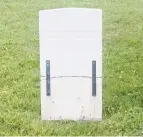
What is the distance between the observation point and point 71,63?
17.2 feet

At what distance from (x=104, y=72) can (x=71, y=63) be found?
80.9 inches

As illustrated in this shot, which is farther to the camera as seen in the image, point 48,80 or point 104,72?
point 104,72

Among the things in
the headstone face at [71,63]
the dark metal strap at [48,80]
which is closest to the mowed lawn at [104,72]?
the headstone face at [71,63]

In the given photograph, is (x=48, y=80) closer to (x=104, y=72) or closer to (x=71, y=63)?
(x=71, y=63)

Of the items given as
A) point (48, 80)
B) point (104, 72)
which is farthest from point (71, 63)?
point (104, 72)

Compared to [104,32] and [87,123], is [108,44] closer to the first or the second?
[104,32]

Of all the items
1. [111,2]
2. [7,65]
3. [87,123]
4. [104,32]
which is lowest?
[87,123]

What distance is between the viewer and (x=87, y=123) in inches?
204

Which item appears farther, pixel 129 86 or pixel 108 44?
pixel 108 44

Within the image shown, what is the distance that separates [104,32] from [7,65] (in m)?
2.97

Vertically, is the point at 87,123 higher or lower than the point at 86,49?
lower

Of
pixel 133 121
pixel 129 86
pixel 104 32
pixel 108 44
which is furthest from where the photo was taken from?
pixel 104 32

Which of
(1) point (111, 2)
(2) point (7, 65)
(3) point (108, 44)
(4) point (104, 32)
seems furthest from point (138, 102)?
(1) point (111, 2)

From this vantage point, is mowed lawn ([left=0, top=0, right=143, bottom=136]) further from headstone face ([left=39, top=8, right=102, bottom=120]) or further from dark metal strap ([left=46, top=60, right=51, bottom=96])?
dark metal strap ([left=46, top=60, right=51, bottom=96])
